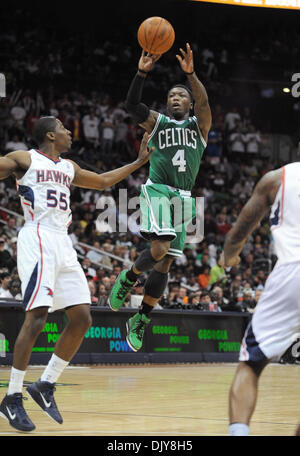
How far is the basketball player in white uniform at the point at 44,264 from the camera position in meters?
5.75

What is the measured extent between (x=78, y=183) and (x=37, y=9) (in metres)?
17.5

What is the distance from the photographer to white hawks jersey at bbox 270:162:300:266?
4113 mm

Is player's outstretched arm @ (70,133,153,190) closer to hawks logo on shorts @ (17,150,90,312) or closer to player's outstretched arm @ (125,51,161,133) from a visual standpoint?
hawks logo on shorts @ (17,150,90,312)

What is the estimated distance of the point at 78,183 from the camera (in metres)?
6.46

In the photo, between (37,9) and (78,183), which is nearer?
(78,183)

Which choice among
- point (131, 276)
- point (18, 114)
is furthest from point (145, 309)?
point (18, 114)

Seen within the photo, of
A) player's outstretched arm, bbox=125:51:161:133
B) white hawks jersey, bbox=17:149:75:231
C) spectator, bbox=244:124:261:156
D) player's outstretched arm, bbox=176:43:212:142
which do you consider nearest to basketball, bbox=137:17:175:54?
player's outstretched arm, bbox=125:51:161:133

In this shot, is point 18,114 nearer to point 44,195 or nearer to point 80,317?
point 44,195

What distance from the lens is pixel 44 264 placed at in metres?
5.79

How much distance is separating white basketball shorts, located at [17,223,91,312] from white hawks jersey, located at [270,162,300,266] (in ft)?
7.13

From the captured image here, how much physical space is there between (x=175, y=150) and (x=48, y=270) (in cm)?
235

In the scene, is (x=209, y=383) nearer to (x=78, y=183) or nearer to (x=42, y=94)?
(x=78, y=183)

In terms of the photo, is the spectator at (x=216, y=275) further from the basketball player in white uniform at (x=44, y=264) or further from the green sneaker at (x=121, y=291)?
the basketball player in white uniform at (x=44, y=264)
